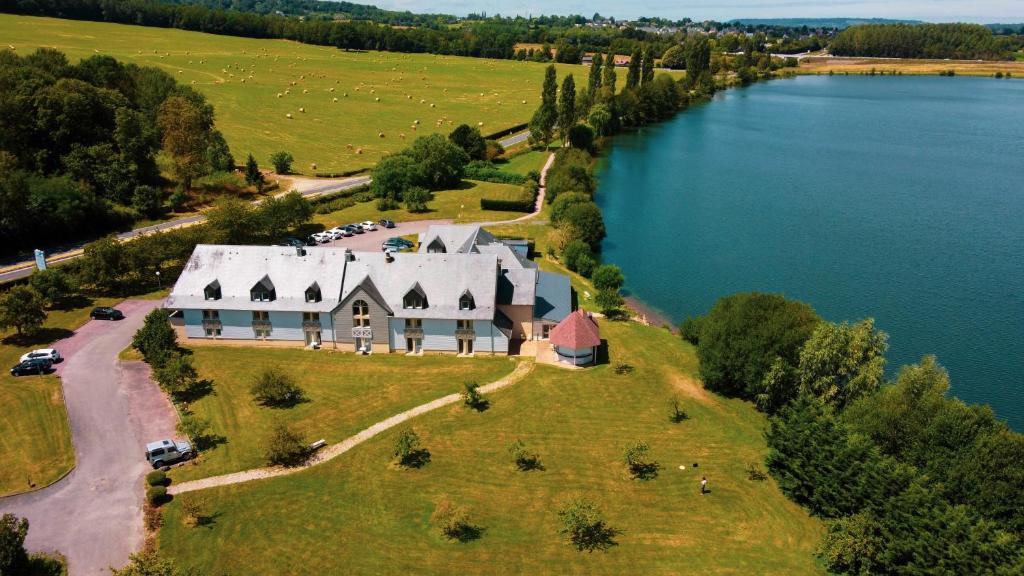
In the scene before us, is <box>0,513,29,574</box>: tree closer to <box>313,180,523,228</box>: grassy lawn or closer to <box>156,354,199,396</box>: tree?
<box>156,354,199,396</box>: tree

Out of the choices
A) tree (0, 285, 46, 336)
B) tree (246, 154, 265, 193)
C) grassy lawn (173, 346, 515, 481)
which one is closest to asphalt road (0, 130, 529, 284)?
tree (246, 154, 265, 193)

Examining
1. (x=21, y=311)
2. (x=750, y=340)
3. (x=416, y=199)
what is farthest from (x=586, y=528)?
(x=416, y=199)

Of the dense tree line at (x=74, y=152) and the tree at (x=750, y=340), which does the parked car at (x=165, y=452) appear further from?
the dense tree line at (x=74, y=152)

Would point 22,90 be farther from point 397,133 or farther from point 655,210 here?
point 655,210

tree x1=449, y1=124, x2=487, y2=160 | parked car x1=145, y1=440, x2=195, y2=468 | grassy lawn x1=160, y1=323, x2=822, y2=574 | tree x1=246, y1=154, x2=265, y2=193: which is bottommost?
grassy lawn x1=160, y1=323, x2=822, y2=574

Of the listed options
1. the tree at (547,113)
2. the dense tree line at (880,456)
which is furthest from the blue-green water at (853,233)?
the dense tree line at (880,456)

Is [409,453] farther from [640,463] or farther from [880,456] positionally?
[880,456]
